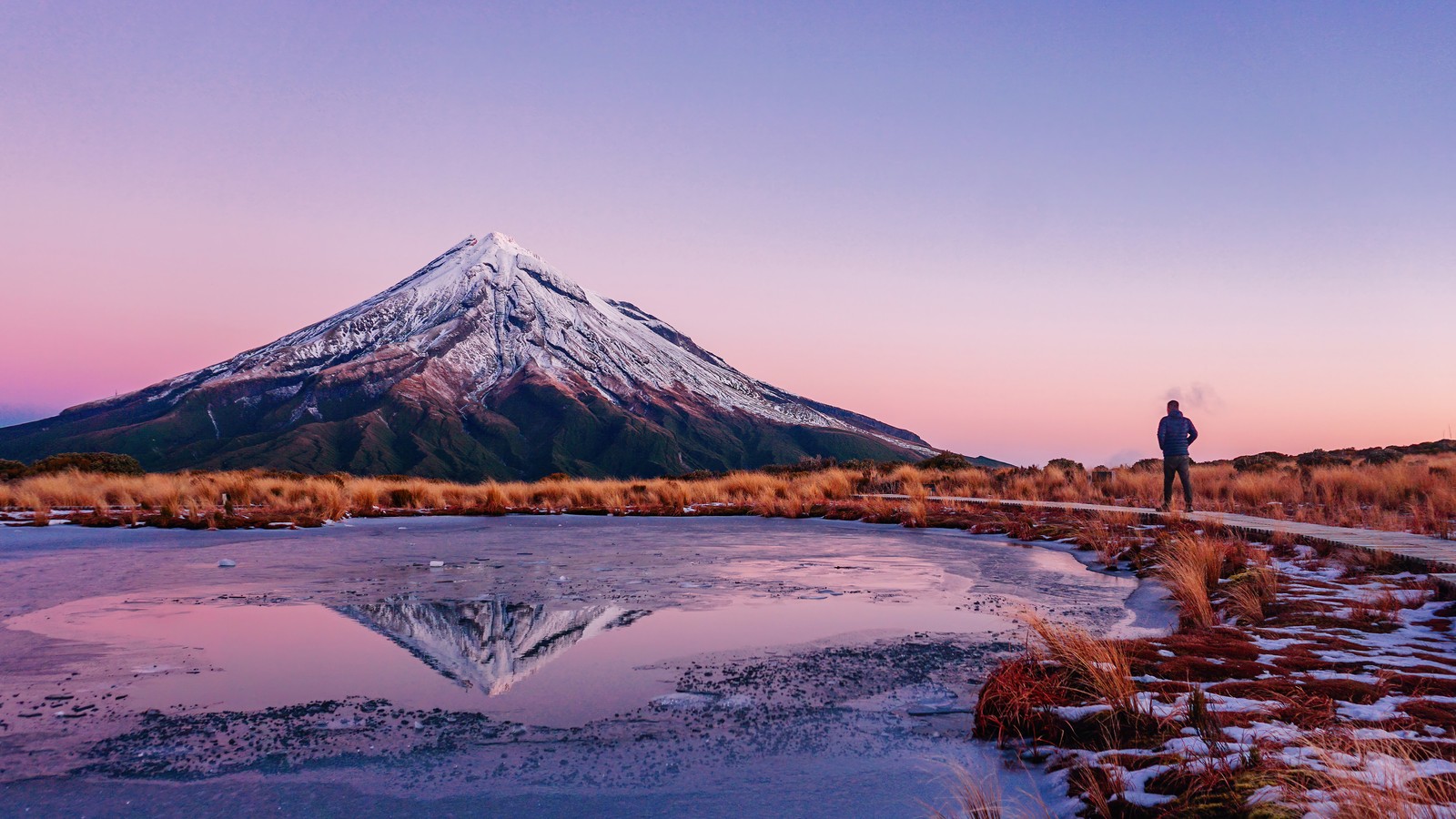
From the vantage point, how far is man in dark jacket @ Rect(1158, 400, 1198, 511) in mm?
14938

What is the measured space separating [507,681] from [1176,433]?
13.8 m

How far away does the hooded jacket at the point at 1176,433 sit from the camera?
49.0ft

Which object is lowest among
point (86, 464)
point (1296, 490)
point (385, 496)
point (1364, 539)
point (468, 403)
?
point (1364, 539)

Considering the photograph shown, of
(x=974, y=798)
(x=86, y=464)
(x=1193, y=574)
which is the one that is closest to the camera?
(x=974, y=798)

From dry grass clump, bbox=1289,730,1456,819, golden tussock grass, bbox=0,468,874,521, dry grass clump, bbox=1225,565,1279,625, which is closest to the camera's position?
dry grass clump, bbox=1289,730,1456,819

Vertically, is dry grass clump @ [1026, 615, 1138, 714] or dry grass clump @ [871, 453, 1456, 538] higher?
dry grass clump @ [871, 453, 1456, 538]

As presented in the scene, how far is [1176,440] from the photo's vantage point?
15031 millimetres

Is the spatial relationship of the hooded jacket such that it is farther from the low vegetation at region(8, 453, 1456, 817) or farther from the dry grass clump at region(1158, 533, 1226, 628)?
the dry grass clump at region(1158, 533, 1226, 628)

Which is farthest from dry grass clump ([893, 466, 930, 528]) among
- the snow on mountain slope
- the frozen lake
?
the snow on mountain slope

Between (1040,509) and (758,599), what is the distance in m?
11.2

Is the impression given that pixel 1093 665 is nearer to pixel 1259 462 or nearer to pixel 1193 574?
pixel 1193 574

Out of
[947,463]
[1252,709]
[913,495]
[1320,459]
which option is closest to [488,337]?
[947,463]

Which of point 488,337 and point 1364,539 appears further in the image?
point 488,337

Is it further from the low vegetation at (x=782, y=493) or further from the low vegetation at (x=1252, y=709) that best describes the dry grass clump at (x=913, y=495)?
the low vegetation at (x=1252, y=709)
